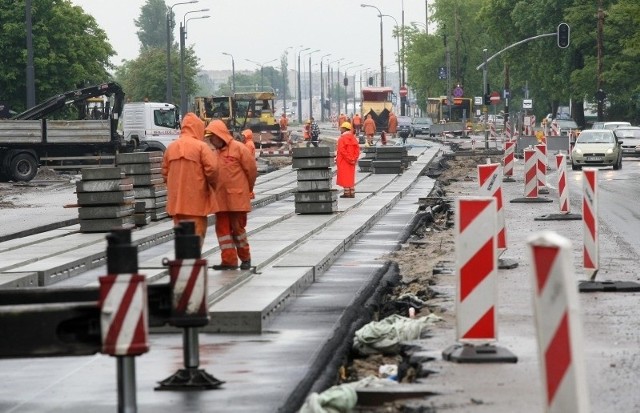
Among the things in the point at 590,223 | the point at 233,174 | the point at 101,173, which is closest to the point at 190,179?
the point at 233,174

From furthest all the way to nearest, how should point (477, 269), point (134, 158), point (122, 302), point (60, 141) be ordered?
point (60, 141)
point (134, 158)
point (477, 269)
point (122, 302)

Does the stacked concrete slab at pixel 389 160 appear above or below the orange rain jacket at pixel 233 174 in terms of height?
below

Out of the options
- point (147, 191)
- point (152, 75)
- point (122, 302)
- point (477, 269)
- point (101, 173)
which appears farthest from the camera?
point (152, 75)

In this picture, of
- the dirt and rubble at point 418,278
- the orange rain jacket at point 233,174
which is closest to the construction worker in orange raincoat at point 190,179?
the orange rain jacket at point 233,174

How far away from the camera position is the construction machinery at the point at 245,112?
74.5 metres

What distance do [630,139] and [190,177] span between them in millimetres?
48490

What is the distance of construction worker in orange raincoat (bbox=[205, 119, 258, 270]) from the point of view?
16625mm

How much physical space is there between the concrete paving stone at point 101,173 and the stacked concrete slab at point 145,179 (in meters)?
2.23

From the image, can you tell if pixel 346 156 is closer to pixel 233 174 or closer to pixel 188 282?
pixel 233 174

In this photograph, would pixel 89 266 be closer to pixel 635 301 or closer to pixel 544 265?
pixel 635 301

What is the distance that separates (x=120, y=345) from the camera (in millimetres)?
7695

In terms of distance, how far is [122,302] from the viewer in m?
7.67

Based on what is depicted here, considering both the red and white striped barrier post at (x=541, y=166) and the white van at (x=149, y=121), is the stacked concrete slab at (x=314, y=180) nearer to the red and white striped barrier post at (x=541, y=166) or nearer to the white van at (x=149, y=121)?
the red and white striped barrier post at (x=541, y=166)

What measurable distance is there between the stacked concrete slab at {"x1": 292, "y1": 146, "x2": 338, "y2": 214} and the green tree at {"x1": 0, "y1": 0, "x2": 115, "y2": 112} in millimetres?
47866
